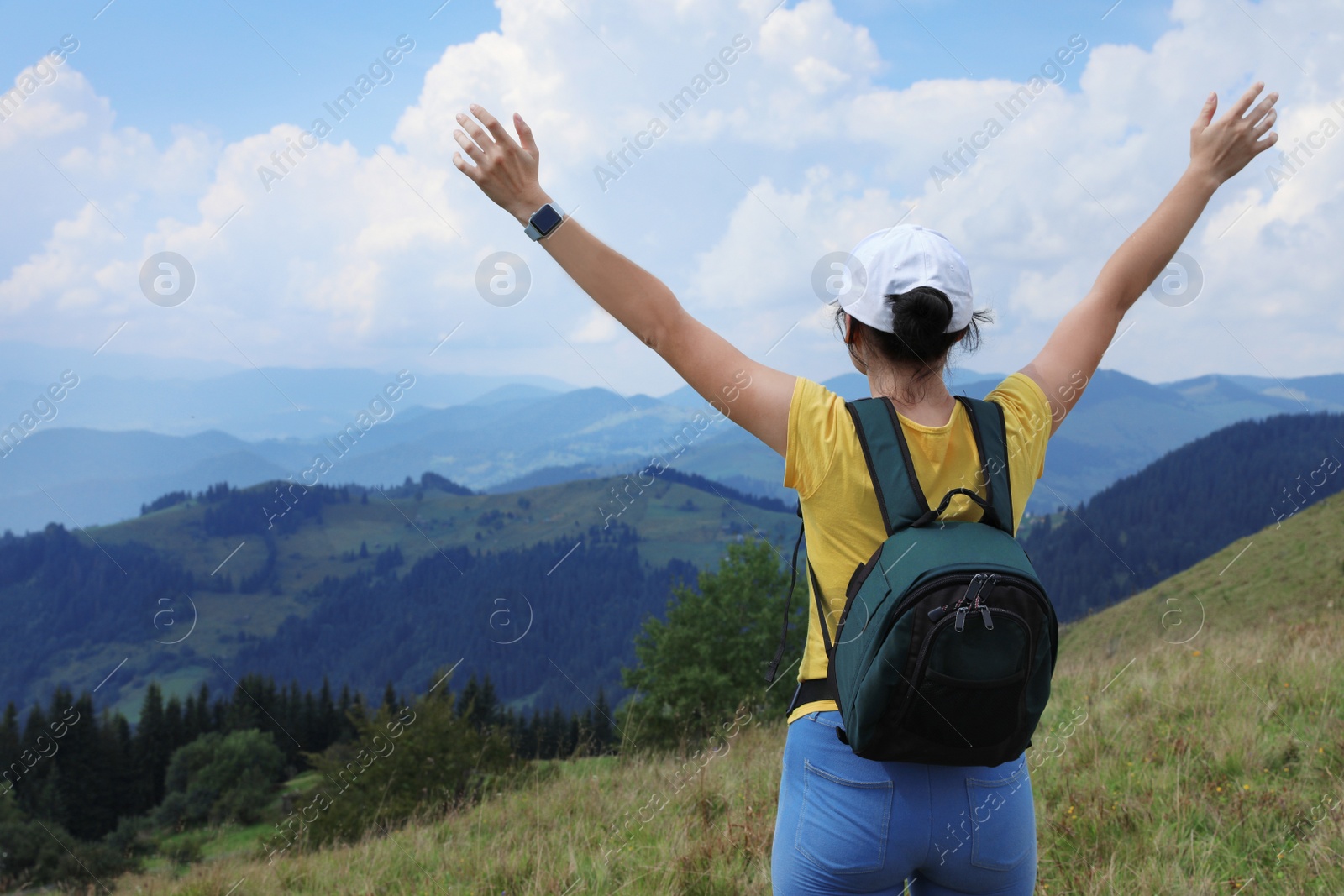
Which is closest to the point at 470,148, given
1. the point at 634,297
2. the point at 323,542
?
the point at 634,297

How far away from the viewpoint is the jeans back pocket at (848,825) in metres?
1.40

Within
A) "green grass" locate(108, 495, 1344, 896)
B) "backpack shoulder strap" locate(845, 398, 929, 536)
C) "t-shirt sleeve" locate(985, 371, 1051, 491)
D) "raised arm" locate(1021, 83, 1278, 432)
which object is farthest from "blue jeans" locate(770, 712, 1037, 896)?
"green grass" locate(108, 495, 1344, 896)

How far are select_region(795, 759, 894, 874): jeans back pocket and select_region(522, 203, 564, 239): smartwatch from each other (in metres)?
1.13

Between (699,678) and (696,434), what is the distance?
3052 cm

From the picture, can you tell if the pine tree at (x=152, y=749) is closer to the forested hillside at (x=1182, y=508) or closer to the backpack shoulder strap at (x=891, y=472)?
the backpack shoulder strap at (x=891, y=472)

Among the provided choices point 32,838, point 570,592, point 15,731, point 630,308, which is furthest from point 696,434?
point 570,592

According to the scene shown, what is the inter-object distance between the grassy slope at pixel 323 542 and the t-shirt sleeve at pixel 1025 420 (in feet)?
415

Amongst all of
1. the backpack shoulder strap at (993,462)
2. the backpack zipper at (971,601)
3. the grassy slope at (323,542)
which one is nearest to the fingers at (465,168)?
the backpack shoulder strap at (993,462)

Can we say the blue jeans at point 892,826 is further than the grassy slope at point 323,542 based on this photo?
No

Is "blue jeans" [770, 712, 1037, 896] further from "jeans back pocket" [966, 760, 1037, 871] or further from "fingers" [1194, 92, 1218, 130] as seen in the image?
"fingers" [1194, 92, 1218, 130]

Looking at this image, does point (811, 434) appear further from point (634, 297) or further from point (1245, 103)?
point (1245, 103)

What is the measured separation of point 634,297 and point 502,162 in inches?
14.7

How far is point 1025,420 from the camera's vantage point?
66.6 inches

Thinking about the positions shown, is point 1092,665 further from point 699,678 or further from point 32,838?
point 32,838
